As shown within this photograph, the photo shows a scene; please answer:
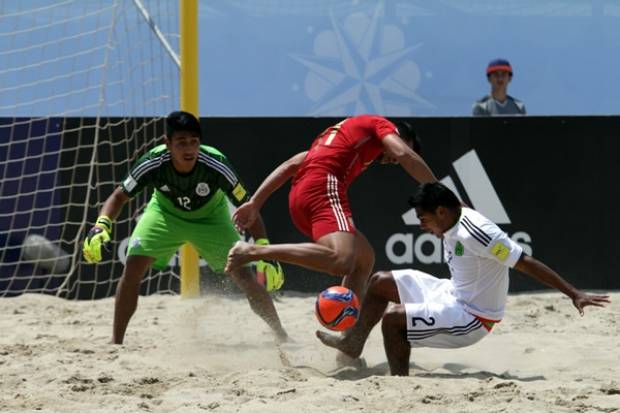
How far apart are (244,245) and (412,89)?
17.0 ft

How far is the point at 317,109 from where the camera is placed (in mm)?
10094

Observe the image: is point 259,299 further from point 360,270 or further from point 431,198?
point 431,198

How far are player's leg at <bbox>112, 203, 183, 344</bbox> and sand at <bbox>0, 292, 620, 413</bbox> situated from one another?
219mm

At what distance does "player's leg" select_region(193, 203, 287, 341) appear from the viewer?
6.51m

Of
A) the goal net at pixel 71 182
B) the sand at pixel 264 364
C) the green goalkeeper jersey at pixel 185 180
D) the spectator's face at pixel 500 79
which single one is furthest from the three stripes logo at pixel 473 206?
the green goalkeeper jersey at pixel 185 180

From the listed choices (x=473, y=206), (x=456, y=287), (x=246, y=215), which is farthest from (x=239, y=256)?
(x=473, y=206)

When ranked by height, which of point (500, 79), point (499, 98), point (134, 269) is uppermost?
point (500, 79)

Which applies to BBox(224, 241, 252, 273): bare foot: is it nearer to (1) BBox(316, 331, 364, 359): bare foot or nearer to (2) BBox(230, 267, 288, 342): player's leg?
(1) BBox(316, 331, 364, 359): bare foot

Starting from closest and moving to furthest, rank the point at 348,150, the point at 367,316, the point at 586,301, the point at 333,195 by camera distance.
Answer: the point at 586,301, the point at 367,316, the point at 333,195, the point at 348,150

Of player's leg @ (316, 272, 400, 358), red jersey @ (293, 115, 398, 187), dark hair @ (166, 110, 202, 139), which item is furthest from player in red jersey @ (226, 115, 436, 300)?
dark hair @ (166, 110, 202, 139)

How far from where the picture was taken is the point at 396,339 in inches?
206

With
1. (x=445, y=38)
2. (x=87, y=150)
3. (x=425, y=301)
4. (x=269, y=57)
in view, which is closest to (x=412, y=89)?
(x=445, y=38)

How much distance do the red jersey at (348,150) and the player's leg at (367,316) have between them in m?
0.71

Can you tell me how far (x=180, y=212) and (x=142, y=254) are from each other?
1.21 ft
